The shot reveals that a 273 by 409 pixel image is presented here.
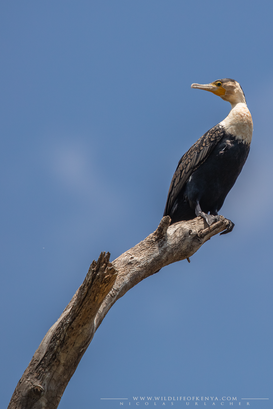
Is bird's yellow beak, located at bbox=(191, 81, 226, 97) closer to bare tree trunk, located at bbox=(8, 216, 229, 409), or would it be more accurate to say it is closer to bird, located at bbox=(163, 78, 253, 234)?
bird, located at bbox=(163, 78, 253, 234)

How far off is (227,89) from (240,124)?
939 mm

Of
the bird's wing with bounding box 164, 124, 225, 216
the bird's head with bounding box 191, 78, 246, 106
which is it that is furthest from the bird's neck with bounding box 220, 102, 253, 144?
the bird's head with bounding box 191, 78, 246, 106

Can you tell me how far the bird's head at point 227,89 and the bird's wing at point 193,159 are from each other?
31.5 inches

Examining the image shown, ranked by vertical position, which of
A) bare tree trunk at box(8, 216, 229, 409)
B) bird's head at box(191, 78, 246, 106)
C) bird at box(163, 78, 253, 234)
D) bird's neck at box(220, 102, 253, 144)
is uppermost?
bird's head at box(191, 78, 246, 106)

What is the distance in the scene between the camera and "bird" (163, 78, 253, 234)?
611 cm

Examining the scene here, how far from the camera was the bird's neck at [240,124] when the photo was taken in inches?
243

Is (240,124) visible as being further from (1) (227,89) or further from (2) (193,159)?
(1) (227,89)

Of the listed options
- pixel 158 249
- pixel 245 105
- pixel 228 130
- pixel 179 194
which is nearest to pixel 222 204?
pixel 179 194

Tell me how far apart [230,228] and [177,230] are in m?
1.18

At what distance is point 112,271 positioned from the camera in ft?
12.0

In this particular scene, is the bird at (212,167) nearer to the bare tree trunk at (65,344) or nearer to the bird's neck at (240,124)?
the bird's neck at (240,124)

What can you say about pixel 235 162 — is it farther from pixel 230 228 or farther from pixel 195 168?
pixel 230 228

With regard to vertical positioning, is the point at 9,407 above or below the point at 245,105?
below

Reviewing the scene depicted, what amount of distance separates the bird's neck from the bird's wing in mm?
125
